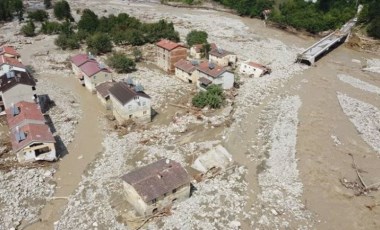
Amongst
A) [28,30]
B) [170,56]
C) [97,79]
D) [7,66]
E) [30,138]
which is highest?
[170,56]

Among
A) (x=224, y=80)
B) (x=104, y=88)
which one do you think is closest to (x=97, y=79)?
(x=104, y=88)

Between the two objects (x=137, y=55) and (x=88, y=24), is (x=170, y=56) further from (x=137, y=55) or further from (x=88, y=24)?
(x=88, y=24)

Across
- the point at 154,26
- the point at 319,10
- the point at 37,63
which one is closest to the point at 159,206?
the point at 37,63

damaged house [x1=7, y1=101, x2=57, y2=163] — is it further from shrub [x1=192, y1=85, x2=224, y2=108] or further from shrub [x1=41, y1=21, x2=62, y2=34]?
shrub [x1=41, y1=21, x2=62, y2=34]

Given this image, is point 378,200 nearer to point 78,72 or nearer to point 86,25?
point 78,72

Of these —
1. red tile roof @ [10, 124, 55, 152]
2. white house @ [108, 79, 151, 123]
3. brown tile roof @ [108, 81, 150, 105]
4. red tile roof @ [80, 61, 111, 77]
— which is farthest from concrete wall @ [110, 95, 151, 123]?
red tile roof @ [10, 124, 55, 152]
